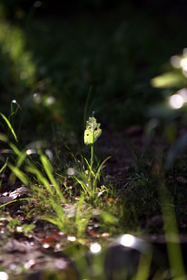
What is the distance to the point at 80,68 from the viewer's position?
400 cm

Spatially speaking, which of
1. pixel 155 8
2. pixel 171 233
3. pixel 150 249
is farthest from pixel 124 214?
pixel 155 8

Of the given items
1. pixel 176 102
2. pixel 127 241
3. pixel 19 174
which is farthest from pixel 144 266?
pixel 19 174

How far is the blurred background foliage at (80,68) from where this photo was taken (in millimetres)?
2709

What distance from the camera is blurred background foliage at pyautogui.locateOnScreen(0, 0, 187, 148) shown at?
271 centimetres

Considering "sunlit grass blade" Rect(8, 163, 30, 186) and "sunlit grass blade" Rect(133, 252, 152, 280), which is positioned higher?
"sunlit grass blade" Rect(8, 163, 30, 186)

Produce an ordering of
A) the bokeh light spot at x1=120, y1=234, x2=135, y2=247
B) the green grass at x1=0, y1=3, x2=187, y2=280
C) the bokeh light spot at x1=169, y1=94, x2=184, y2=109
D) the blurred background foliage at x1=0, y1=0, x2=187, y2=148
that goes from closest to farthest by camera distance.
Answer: the bokeh light spot at x1=169, y1=94, x2=184, y2=109 < the bokeh light spot at x1=120, y1=234, x2=135, y2=247 < the green grass at x1=0, y1=3, x2=187, y2=280 < the blurred background foliage at x1=0, y1=0, x2=187, y2=148

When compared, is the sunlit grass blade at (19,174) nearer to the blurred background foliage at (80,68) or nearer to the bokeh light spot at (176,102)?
the blurred background foliage at (80,68)

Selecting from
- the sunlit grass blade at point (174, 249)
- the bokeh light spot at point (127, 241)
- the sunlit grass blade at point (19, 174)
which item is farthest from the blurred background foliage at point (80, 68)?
the bokeh light spot at point (127, 241)

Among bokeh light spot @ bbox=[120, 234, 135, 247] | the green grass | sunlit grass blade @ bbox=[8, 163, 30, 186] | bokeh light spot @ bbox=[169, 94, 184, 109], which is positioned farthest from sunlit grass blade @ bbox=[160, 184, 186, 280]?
sunlit grass blade @ bbox=[8, 163, 30, 186]

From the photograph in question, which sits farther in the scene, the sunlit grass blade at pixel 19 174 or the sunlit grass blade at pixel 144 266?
the sunlit grass blade at pixel 19 174

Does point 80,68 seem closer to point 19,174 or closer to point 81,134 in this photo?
point 81,134

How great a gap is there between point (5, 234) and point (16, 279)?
0.31 metres

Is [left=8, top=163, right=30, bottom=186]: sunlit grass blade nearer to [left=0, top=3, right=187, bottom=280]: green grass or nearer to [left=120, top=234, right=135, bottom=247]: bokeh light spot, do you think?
[left=0, top=3, right=187, bottom=280]: green grass

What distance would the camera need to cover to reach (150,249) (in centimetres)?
116
